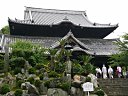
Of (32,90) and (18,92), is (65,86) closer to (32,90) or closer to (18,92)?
(32,90)

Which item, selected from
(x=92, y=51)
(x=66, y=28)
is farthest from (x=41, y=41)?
(x=92, y=51)

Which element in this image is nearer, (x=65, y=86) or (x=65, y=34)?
(x=65, y=86)

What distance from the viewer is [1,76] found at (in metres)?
26.8

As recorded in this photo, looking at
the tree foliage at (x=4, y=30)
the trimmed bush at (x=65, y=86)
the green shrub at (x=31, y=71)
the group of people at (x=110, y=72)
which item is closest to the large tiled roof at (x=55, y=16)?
the group of people at (x=110, y=72)

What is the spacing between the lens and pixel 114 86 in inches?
1199

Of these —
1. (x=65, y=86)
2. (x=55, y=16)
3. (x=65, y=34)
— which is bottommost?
(x=65, y=86)

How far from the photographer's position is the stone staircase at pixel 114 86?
29.1m

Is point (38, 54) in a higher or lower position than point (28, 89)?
higher

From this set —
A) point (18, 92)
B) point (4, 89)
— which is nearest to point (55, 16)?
point (4, 89)

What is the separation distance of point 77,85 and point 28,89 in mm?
4303

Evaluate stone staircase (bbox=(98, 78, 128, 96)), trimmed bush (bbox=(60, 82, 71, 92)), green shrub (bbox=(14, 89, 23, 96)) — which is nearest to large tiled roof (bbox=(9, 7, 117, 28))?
stone staircase (bbox=(98, 78, 128, 96))

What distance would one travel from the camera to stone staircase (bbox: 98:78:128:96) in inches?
1146

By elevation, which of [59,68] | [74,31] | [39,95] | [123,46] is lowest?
[39,95]

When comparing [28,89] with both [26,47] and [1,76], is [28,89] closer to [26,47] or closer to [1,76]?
[1,76]
